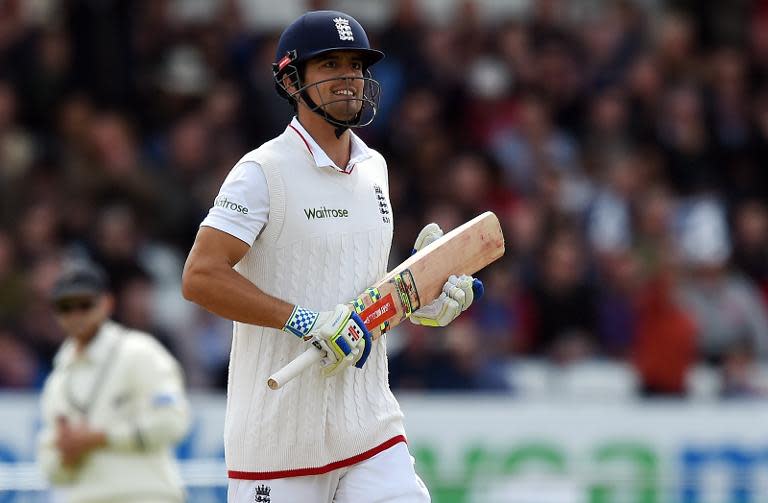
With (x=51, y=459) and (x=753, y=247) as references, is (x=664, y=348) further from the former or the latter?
(x=51, y=459)

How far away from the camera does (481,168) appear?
37.4 ft

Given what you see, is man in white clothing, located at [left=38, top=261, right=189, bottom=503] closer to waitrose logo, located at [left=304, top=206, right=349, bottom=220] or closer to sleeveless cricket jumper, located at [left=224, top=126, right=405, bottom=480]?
sleeveless cricket jumper, located at [left=224, top=126, right=405, bottom=480]

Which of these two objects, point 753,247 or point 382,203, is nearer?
point 382,203

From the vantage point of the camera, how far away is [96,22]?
1197 centimetres

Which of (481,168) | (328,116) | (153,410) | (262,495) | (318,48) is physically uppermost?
(481,168)

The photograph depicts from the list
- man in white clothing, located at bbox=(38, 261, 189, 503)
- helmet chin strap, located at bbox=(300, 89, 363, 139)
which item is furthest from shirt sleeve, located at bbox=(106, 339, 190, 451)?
helmet chin strap, located at bbox=(300, 89, 363, 139)

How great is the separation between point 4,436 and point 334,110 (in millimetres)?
5233


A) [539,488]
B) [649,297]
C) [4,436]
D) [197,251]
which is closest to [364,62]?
[197,251]

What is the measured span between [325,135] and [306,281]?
49cm

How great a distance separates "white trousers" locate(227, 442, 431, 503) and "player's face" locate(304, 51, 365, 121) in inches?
42.5

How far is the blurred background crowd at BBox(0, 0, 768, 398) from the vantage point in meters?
10.5

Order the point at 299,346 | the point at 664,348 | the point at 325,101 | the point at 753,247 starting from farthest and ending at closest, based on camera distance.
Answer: the point at 753,247, the point at 664,348, the point at 325,101, the point at 299,346

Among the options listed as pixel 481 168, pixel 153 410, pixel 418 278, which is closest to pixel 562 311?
pixel 481 168

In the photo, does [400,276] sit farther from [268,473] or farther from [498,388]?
[498,388]
